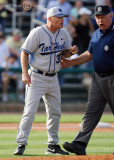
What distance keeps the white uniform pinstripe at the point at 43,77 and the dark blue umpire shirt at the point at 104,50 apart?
0.61 m

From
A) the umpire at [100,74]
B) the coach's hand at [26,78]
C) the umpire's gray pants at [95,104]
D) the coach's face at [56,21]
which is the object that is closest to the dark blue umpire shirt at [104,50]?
the umpire at [100,74]

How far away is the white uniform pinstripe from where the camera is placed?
639 centimetres

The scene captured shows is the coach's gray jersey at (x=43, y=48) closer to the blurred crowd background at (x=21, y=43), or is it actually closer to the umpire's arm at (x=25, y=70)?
the umpire's arm at (x=25, y=70)

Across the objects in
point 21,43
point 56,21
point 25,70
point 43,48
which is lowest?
point 21,43

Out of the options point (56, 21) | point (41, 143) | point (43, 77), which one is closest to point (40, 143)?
point (41, 143)

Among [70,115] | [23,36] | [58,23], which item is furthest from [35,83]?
[23,36]

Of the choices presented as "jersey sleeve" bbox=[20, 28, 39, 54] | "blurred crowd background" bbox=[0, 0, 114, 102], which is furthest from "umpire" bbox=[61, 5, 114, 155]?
"blurred crowd background" bbox=[0, 0, 114, 102]

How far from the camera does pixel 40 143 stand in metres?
7.78

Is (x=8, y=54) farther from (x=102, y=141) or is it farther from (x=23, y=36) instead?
(x=102, y=141)

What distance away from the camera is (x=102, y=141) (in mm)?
8141

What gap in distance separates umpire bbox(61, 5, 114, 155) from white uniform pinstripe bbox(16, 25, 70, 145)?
0.45 meters

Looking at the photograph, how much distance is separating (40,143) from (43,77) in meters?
1.68

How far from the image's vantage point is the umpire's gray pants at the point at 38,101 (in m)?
6.41

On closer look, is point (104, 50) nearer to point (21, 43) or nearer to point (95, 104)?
point (95, 104)
